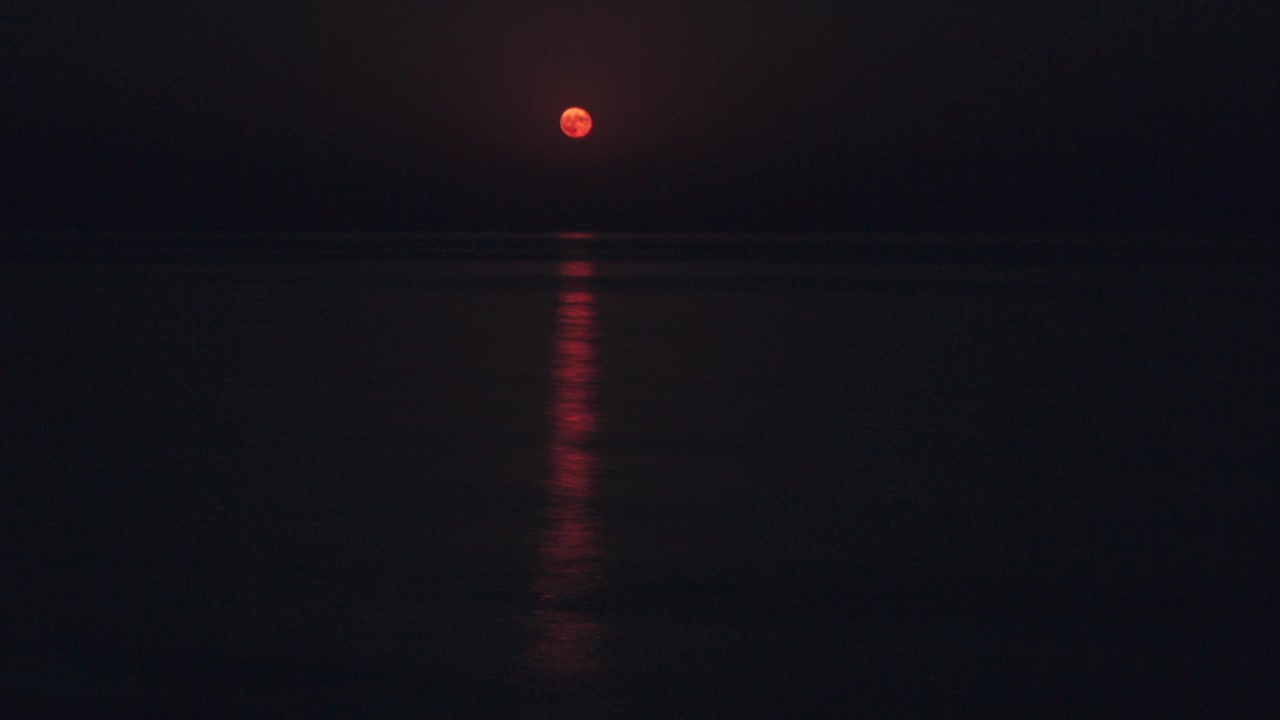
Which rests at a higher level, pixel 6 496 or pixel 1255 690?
pixel 1255 690

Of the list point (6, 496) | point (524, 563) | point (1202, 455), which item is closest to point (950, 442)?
point (1202, 455)

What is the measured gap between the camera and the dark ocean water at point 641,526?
3.03 m

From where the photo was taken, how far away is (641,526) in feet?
14.7

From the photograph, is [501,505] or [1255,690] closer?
[1255,690]

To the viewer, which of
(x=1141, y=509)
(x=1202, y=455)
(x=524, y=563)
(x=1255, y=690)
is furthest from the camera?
(x=1202, y=455)

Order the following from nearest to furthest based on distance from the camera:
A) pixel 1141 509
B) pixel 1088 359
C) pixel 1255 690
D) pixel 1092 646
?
1. pixel 1255 690
2. pixel 1092 646
3. pixel 1141 509
4. pixel 1088 359

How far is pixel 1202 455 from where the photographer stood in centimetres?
573

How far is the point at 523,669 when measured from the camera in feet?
10.1

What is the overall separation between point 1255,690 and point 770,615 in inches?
49.1

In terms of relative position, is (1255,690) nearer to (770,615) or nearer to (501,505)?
(770,615)

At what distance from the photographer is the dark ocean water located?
3.03 m

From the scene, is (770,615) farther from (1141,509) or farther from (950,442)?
(950,442)

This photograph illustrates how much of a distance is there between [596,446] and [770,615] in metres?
2.56

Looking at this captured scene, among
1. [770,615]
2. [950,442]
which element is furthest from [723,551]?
[950,442]
